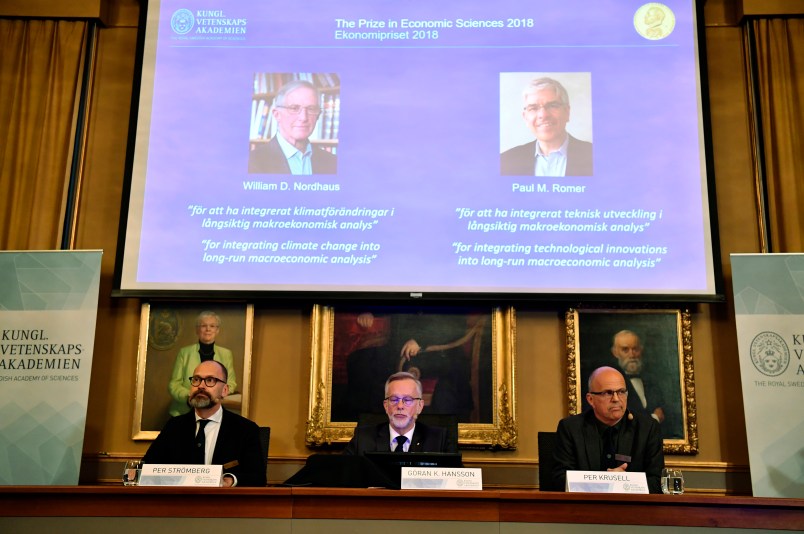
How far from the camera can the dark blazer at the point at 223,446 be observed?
4332 millimetres

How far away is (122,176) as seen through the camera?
18.5 ft

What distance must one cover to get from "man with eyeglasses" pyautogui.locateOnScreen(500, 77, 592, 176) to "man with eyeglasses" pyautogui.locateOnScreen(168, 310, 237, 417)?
6.59ft

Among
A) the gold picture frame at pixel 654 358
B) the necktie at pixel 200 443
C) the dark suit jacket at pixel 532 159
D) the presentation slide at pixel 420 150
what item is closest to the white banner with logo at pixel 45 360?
the presentation slide at pixel 420 150

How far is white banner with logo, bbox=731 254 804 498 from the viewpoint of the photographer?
15.0 feet

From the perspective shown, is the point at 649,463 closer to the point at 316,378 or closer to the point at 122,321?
the point at 316,378

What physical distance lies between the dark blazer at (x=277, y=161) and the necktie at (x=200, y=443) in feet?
5.29

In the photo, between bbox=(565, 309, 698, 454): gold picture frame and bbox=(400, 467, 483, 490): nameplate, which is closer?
bbox=(400, 467, 483, 490): nameplate

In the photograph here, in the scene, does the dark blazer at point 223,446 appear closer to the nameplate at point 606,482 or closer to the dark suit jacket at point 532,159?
the nameplate at point 606,482

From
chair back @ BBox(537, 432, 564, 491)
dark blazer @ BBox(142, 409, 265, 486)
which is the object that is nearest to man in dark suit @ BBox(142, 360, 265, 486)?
dark blazer @ BBox(142, 409, 265, 486)

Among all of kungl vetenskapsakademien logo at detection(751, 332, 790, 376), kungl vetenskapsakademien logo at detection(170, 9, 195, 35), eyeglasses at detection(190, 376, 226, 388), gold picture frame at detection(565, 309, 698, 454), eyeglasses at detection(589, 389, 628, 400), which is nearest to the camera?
eyeglasses at detection(589, 389, 628, 400)

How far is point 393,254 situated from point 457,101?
1.05m

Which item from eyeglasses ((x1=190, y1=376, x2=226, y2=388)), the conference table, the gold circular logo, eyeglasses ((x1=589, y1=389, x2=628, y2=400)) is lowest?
the conference table

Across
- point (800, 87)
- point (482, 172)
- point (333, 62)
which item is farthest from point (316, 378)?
point (800, 87)

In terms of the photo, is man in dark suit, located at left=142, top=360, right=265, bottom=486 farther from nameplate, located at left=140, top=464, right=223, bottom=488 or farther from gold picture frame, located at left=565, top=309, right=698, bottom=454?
gold picture frame, located at left=565, top=309, right=698, bottom=454
